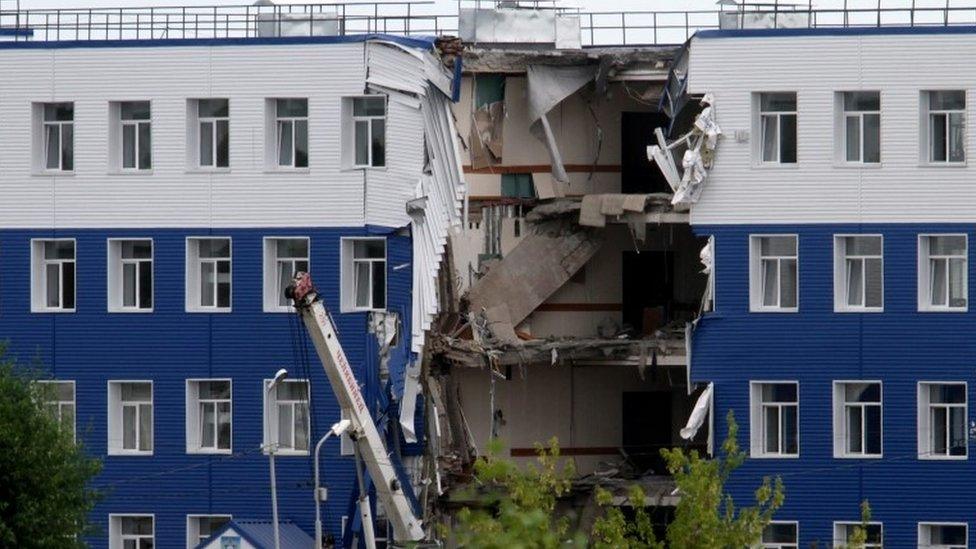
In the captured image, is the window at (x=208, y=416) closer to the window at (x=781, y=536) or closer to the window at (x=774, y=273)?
the window at (x=774, y=273)

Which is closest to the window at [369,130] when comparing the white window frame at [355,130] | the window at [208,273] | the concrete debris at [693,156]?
the white window frame at [355,130]

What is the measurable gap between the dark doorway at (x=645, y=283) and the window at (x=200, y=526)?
10.9 m

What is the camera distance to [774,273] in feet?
172

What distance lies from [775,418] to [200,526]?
12541 mm

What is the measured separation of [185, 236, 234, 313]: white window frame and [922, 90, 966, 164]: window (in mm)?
15089

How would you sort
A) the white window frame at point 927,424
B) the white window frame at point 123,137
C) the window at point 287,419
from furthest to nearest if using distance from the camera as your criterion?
the white window frame at point 123,137, the window at point 287,419, the white window frame at point 927,424

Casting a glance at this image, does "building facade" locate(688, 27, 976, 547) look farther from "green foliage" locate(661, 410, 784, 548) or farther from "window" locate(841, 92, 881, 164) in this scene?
"green foliage" locate(661, 410, 784, 548)

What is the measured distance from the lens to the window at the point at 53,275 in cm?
5319

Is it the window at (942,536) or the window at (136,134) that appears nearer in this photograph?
the window at (942,536)

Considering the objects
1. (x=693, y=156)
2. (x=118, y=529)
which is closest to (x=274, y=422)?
(x=118, y=529)

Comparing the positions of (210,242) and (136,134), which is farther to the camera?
(136,134)

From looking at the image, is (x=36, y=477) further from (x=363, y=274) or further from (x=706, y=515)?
(x=706, y=515)

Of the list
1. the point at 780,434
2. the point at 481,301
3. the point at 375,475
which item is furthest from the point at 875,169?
the point at 375,475

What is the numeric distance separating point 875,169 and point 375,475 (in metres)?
13.1
